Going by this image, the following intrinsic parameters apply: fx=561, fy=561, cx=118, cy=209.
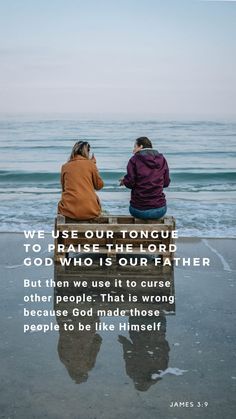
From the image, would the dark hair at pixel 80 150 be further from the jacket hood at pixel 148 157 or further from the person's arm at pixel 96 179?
the jacket hood at pixel 148 157

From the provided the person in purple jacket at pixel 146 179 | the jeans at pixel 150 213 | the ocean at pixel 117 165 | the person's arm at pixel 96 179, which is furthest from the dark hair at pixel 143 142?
the ocean at pixel 117 165

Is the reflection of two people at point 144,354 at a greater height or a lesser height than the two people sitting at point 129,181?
lesser

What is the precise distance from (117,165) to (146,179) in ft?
73.4

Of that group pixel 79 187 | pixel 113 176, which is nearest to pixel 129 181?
pixel 79 187

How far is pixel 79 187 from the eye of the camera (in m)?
7.43

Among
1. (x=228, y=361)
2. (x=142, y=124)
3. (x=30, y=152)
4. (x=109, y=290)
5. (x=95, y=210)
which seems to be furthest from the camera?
(x=142, y=124)

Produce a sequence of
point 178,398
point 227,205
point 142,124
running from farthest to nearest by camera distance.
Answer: point 142,124
point 227,205
point 178,398

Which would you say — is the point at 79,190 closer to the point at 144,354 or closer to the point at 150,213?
the point at 150,213

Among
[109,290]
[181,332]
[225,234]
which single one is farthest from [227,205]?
[181,332]

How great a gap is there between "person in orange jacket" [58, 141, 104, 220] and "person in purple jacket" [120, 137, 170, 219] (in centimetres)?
47

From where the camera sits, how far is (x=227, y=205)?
51.1ft

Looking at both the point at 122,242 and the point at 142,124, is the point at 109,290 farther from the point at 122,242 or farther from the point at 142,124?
the point at 142,124

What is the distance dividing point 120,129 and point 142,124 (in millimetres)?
4988

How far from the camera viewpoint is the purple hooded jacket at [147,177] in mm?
7387
